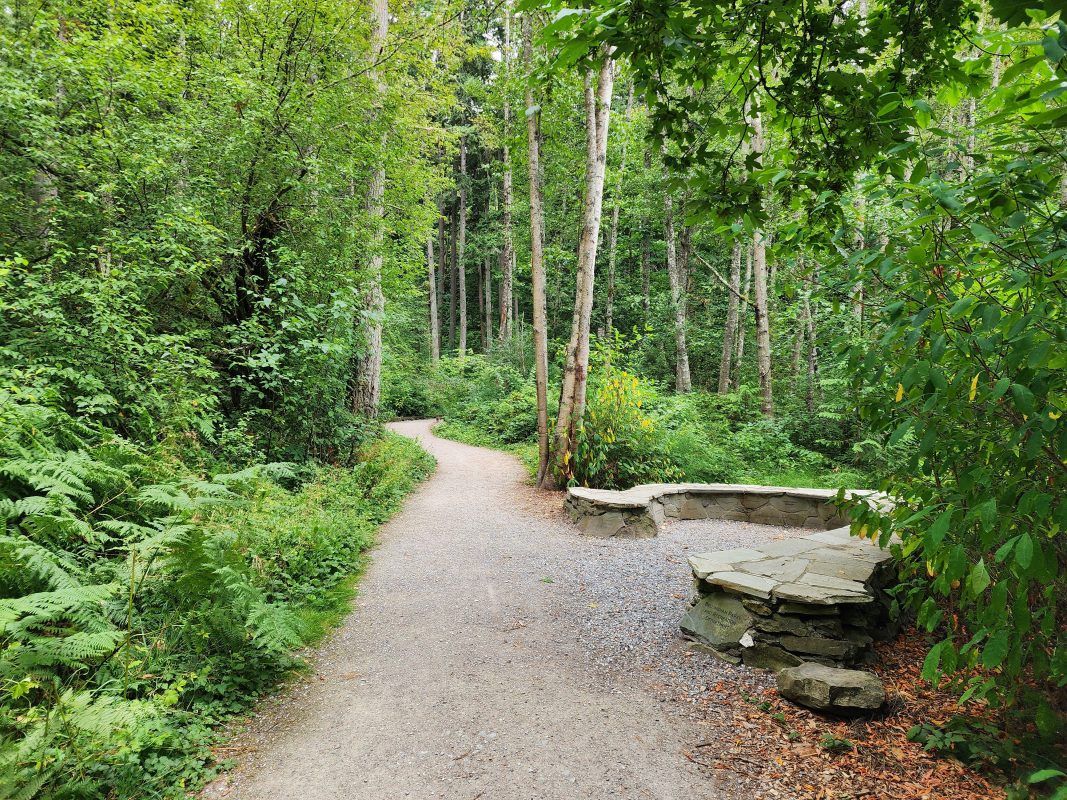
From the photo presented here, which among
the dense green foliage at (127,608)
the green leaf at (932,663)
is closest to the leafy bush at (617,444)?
the dense green foliage at (127,608)

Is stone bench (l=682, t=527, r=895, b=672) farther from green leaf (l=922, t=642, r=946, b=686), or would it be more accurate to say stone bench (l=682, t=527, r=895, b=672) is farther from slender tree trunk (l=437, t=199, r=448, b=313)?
slender tree trunk (l=437, t=199, r=448, b=313)

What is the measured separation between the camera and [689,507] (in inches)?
323

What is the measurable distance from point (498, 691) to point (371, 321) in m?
7.03

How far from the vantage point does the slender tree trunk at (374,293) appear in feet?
30.7

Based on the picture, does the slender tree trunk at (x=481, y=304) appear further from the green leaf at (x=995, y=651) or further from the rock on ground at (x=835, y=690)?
the green leaf at (x=995, y=651)

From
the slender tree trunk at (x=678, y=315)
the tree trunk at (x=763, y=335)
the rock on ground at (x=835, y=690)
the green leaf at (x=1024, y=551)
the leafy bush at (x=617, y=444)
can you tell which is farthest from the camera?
the slender tree trunk at (x=678, y=315)

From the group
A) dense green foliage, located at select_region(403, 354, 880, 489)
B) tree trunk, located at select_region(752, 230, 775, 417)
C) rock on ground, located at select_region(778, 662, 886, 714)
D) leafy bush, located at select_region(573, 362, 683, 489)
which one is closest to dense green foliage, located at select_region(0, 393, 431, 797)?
rock on ground, located at select_region(778, 662, 886, 714)

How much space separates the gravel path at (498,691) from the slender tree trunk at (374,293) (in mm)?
4689

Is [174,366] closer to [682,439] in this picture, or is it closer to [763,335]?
[682,439]

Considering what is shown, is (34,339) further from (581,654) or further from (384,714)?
(581,654)

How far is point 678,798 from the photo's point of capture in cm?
262

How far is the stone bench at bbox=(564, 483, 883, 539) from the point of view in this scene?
7.11 m

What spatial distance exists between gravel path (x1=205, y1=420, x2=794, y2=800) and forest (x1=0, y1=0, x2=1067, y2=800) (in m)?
0.44

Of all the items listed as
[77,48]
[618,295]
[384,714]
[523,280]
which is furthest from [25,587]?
[523,280]
